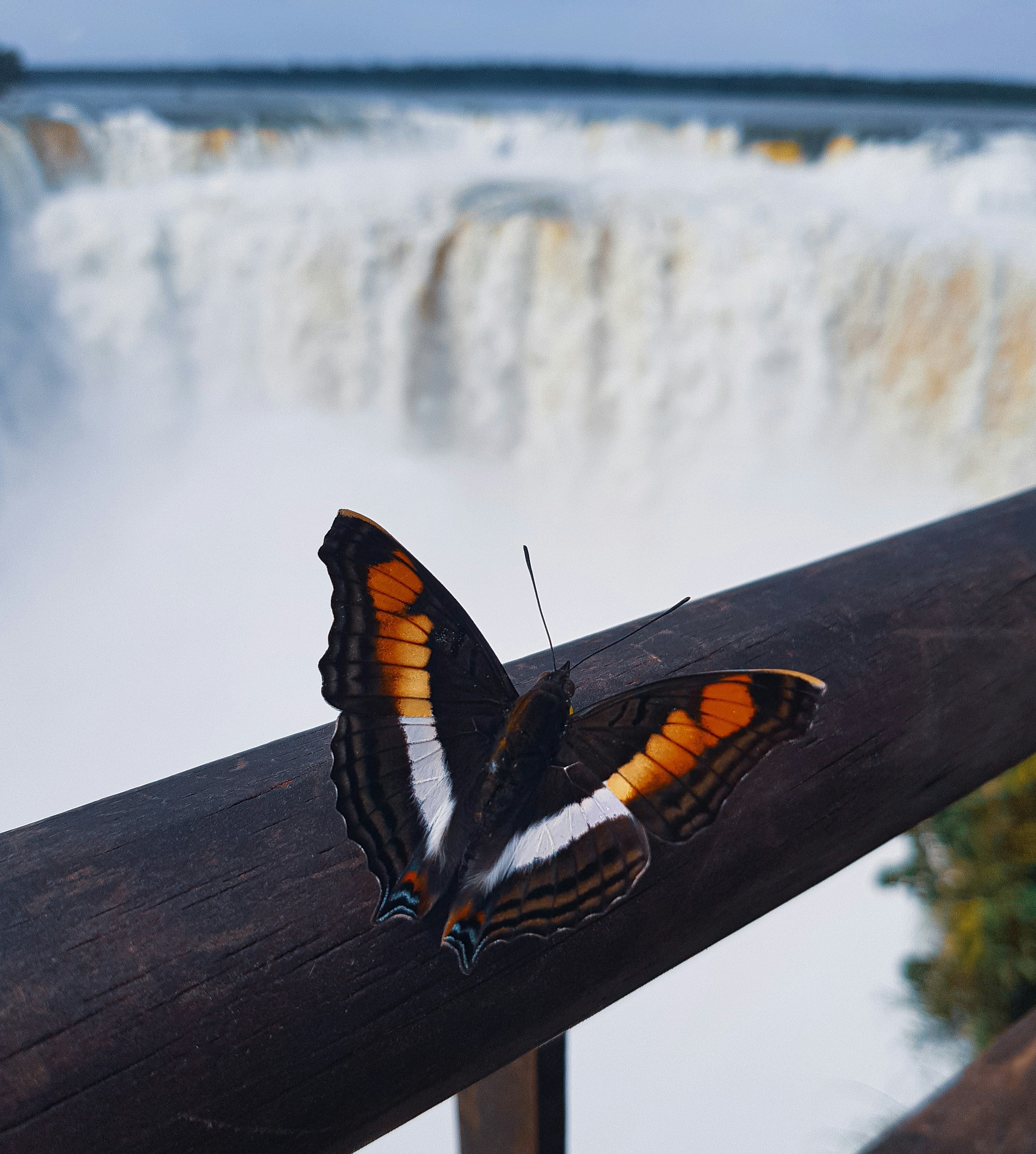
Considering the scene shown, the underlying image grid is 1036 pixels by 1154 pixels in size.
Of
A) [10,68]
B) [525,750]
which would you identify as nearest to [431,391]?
[10,68]

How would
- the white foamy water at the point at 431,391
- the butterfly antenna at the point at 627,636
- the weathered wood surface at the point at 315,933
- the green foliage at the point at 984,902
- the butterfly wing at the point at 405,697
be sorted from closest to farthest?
the weathered wood surface at the point at 315,933 → the butterfly wing at the point at 405,697 → the butterfly antenna at the point at 627,636 → the green foliage at the point at 984,902 → the white foamy water at the point at 431,391

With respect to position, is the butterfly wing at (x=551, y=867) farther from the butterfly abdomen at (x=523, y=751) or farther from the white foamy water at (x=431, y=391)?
the white foamy water at (x=431, y=391)

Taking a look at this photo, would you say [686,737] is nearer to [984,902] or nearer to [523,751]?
[523,751]

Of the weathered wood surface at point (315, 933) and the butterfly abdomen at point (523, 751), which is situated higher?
the butterfly abdomen at point (523, 751)

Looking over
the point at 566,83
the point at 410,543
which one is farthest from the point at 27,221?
the point at 566,83

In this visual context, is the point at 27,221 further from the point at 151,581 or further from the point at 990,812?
the point at 990,812

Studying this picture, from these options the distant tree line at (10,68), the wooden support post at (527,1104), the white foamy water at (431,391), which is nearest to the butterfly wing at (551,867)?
the wooden support post at (527,1104)
